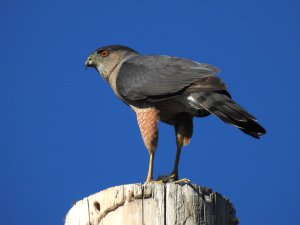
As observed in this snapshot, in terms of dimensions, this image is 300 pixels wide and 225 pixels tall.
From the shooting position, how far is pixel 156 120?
723cm

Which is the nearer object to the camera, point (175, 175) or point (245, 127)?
point (245, 127)

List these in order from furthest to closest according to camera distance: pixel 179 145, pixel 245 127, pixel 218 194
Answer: pixel 179 145
pixel 245 127
pixel 218 194

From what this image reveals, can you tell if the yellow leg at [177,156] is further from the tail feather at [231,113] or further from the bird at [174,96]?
the tail feather at [231,113]

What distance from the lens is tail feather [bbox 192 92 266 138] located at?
634cm

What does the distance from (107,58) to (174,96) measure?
1938mm

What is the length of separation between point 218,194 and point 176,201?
0.45 m

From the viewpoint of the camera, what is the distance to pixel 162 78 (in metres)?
7.52

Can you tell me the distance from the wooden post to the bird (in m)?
1.81

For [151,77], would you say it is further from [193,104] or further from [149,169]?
[149,169]

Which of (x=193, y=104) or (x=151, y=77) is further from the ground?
(x=151, y=77)

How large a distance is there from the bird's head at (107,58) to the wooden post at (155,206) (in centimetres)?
408

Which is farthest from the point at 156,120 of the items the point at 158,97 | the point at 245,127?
the point at 245,127

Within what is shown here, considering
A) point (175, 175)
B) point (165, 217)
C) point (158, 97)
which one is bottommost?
point (165, 217)

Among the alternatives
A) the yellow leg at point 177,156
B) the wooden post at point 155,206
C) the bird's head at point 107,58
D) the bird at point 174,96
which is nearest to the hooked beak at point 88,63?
the bird's head at point 107,58
